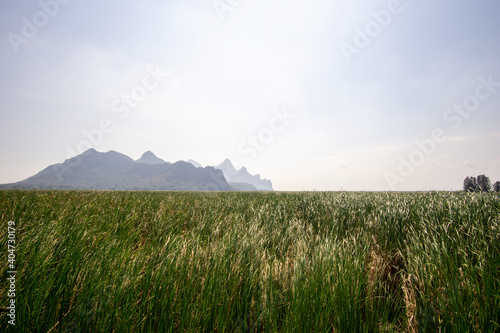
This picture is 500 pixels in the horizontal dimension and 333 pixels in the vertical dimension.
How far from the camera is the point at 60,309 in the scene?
Answer: 1.84 metres

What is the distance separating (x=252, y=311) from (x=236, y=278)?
1.16ft

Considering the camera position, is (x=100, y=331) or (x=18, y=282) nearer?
(x=100, y=331)

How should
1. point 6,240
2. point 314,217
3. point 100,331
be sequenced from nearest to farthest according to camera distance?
1. point 100,331
2. point 6,240
3. point 314,217

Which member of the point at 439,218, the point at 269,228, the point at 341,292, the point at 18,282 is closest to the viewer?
the point at 18,282

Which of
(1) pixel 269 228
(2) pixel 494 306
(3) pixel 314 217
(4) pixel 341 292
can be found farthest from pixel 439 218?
(4) pixel 341 292

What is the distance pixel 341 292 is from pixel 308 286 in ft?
1.07

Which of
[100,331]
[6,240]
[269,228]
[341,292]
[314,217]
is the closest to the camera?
[100,331]

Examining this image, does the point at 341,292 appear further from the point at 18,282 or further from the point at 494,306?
the point at 18,282

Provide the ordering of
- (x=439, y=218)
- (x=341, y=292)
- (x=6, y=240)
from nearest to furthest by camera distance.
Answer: (x=341, y=292) < (x=6, y=240) < (x=439, y=218)

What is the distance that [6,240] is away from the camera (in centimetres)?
261

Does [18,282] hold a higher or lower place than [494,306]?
higher

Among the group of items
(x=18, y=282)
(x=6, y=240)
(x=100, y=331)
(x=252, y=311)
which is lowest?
(x=252, y=311)

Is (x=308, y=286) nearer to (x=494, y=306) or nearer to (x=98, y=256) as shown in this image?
(x=494, y=306)

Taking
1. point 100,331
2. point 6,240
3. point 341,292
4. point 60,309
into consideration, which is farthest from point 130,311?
point 6,240
